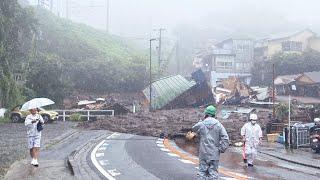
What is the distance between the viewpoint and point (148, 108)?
173ft

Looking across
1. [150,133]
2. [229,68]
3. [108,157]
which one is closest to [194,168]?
[108,157]

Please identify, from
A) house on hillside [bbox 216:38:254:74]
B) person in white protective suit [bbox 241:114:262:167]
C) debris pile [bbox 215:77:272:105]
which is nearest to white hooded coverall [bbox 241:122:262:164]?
person in white protective suit [bbox 241:114:262:167]

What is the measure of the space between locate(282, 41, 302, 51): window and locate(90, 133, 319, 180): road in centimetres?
6149

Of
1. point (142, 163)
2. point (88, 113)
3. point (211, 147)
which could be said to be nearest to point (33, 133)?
point (142, 163)

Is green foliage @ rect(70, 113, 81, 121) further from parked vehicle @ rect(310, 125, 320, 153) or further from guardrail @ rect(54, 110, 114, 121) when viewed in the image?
parked vehicle @ rect(310, 125, 320, 153)

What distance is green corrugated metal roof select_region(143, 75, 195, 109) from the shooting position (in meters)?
51.9

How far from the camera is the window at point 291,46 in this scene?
7725 centimetres

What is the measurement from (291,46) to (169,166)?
6842 cm

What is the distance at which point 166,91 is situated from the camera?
52.9 m

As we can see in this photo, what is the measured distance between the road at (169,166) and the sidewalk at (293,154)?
18.1 inches

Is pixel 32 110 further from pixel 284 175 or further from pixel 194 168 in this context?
pixel 284 175

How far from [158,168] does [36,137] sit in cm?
354

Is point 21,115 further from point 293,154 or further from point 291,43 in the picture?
point 291,43

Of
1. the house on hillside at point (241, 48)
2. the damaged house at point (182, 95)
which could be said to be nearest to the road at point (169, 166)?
the damaged house at point (182, 95)
